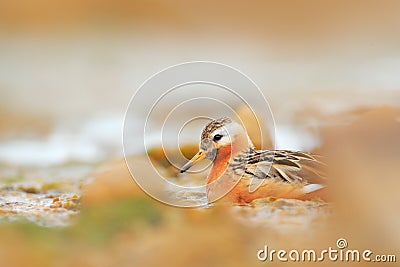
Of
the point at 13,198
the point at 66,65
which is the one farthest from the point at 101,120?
the point at 13,198

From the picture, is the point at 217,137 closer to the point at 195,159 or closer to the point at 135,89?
the point at 195,159

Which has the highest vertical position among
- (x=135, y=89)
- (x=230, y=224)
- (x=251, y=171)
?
(x=135, y=89)

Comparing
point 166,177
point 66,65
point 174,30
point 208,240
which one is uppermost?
point 174,30

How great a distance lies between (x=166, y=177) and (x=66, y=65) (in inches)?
15.1

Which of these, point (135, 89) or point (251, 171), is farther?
point (135, 89)

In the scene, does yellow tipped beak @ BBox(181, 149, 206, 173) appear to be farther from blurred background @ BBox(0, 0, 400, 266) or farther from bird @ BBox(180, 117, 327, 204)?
blurred background @ BBox(0, 0, 400, 266)

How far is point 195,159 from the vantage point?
1289 mm

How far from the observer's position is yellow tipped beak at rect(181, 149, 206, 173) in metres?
1.28

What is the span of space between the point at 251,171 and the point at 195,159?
0.46ft

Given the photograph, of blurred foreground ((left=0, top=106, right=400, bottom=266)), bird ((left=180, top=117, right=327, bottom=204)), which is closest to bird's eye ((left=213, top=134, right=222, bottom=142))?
bird ((left=180, top=117, right=327, bottom=204))

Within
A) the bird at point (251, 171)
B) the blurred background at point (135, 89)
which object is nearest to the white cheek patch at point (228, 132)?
the bird at point (251, 171)

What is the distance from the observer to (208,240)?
1.22m

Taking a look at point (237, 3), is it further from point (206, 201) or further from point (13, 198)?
point (13, 198)

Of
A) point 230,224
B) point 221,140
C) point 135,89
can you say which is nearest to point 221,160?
point 221,140
